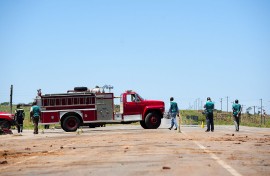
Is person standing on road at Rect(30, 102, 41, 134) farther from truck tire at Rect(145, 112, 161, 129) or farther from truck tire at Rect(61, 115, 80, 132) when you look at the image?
truck tire at Rect(145, 112, 161, 129)

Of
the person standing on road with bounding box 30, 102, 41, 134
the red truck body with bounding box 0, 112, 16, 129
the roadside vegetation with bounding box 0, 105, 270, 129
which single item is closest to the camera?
the person standing on road with bounding box 30, 102, 41, 134

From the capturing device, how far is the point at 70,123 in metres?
30.5

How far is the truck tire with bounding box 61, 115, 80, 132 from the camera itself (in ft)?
99.5

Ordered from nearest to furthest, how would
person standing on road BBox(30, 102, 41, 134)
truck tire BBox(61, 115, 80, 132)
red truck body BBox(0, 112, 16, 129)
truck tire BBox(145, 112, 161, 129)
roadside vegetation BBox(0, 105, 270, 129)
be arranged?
person standing on road BBox(30, 102, 41, 134) → truck tire BBox(145, 112, 161, 129) → truck tire BBox(61, 115, 80, 132) → red truck body BBox(0, 112, 16, 129) → roadside vegetation BBox(0, 105, 270, 129)

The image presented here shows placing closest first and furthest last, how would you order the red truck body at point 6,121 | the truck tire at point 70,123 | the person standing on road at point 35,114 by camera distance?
1. the person standing on road at point 35,114
2. the truck tire at point 70,123
3. the red truck body at point 6,121

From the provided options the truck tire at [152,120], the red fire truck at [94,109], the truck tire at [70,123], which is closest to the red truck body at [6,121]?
the red fire truck at [94,109]

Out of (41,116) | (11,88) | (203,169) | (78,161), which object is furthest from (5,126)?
(203,169)

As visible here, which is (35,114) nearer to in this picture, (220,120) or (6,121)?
(6,121)

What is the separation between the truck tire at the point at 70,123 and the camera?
3031 centimetres

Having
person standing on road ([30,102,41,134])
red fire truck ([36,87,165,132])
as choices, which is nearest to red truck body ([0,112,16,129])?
red fire truck ([36,87,165,132])

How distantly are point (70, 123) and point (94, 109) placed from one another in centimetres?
176

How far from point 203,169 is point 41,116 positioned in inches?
899

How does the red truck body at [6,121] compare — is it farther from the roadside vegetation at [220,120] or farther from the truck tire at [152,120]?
the truck tire at [152,120]

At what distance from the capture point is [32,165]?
10422mm
